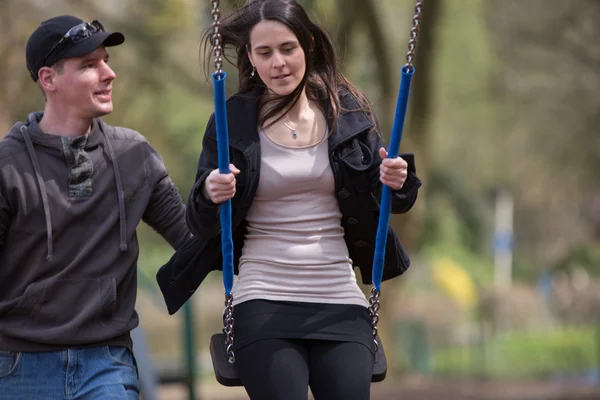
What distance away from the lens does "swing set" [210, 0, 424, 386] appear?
3.43 meters

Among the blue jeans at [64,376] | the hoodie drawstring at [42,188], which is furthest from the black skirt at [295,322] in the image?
the hoodie drawstring at [42,188]

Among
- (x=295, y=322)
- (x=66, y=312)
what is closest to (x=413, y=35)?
(x=295, y=322)

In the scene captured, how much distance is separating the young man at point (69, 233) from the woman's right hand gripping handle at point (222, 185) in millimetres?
571

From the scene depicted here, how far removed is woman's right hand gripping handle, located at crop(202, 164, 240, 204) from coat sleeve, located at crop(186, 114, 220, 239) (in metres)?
0.07

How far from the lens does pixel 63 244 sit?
381 centimetres

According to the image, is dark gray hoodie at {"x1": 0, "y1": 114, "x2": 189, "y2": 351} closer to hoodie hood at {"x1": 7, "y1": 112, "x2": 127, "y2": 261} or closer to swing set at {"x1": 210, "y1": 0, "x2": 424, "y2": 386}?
hoodie hood at {"x1": 7, "y1": 112, "x2": 127, "y2": 261}

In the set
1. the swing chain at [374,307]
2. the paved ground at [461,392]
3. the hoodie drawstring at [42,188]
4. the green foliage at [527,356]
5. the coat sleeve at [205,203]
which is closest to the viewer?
the coat sleeve at [205,203]

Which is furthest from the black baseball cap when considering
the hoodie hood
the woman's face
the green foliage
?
the green foliage

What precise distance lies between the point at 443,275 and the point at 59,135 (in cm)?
2407

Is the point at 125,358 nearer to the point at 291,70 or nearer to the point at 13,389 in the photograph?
the point at 13,389

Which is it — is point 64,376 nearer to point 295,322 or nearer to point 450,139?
point 295,322

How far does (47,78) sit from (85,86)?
0.56 ft

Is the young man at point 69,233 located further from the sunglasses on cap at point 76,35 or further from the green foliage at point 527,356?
the green foliage at point 527,356

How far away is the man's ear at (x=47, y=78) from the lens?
3971 millimetres
